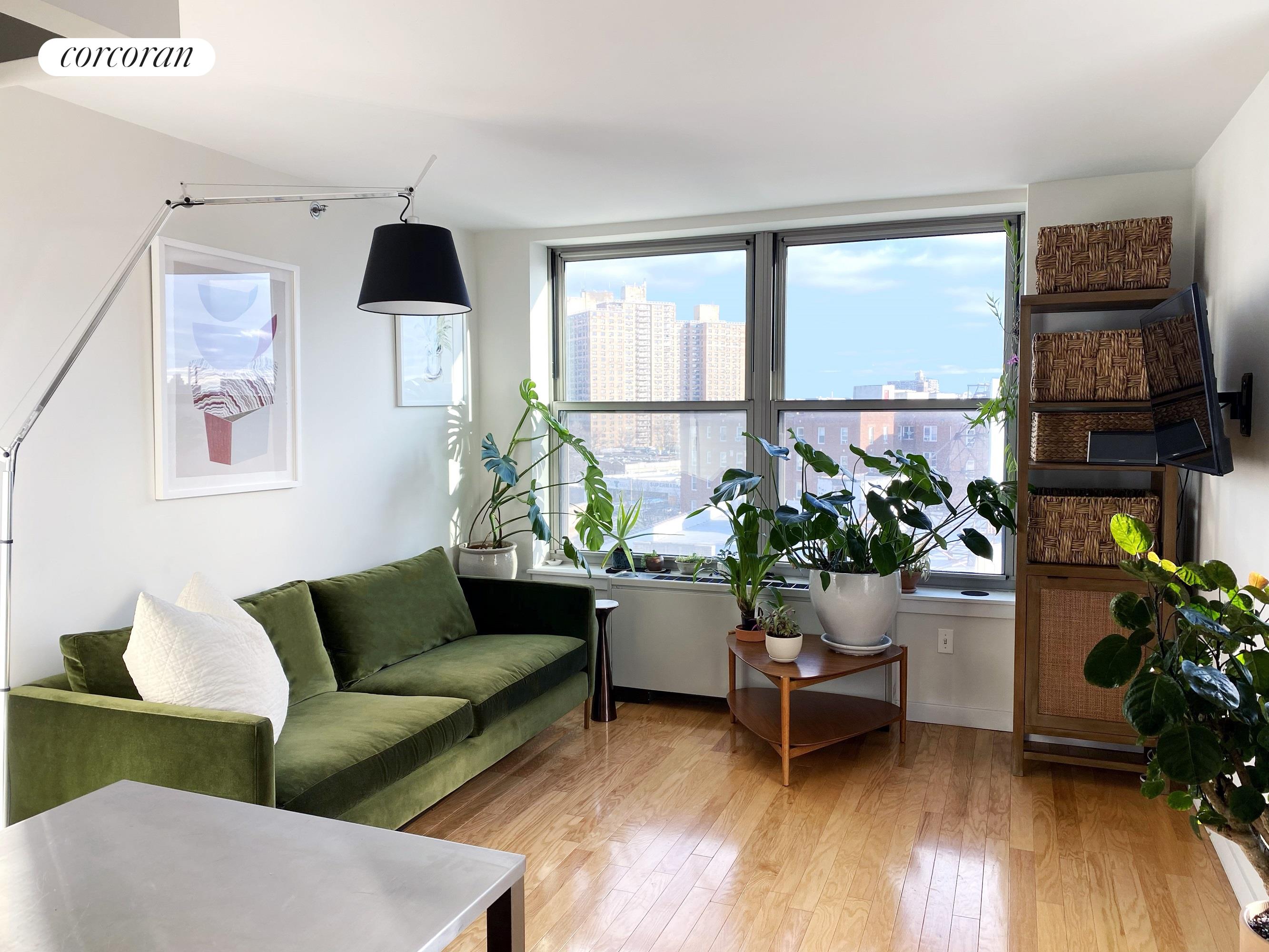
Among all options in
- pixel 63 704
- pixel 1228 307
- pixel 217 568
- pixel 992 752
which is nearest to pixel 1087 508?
pixel 1228 307

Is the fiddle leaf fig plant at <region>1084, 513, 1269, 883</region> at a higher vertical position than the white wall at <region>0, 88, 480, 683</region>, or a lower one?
lower

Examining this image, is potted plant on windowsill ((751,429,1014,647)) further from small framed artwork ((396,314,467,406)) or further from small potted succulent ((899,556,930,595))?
small framed artwork ((396,314,467,406))

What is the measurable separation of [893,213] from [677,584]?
6.66ft

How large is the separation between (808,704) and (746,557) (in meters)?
0.74

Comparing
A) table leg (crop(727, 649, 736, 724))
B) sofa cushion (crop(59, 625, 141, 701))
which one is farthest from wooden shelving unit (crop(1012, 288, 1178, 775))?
sofa cushion (crop(59, 625, 141, 701))

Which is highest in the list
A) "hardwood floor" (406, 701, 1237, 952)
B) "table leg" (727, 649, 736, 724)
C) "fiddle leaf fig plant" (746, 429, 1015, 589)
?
"fiddle leaf fig plant" (746, 429, 1015, 589)

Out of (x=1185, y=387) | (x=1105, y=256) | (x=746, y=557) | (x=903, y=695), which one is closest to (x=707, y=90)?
(x=1185, y=387)

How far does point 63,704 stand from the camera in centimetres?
252

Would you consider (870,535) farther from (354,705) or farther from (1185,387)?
Answer: (354,705)

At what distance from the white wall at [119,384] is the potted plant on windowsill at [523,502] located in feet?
2.63

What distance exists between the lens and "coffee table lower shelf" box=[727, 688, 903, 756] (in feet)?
12.1

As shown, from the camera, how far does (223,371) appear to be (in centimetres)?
330

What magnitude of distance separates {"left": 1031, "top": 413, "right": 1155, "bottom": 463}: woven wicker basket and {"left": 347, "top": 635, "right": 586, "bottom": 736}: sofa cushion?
83.0 inches

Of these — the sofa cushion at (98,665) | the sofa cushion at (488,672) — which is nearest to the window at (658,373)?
the sofa cushion at (488,672)
